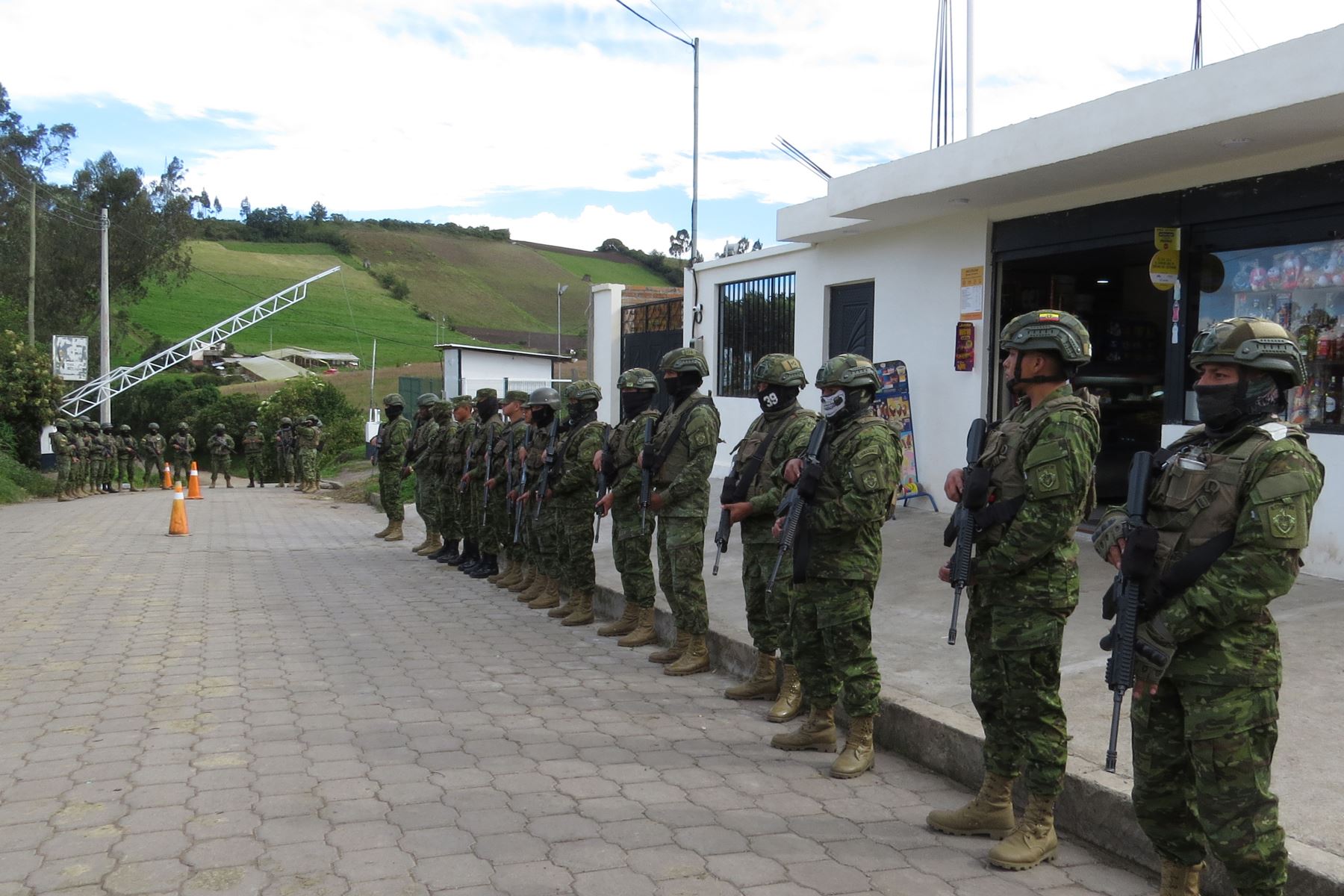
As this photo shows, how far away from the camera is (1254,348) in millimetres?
2898

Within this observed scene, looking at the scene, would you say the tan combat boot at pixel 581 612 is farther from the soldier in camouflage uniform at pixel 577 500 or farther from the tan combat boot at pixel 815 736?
the tan combat boot at pixel 815 736

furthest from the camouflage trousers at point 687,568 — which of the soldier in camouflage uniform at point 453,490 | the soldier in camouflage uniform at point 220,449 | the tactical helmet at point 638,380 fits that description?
the soldier in camouflage uniform at point 220,449

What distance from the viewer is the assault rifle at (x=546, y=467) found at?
8484 millimetres

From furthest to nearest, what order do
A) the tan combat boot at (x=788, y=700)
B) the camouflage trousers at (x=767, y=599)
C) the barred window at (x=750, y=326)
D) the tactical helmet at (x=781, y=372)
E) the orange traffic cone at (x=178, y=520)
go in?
the orange traffic cone at (x=178, y=520) → the barred window at (x=750, y=326) → the tactical helmet at (x=781, y=372) → the tan combat boot at (x=788, y=700) → the camouflage trousers at (x=767, y=599)

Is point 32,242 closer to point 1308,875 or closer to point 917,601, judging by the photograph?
point 917,601

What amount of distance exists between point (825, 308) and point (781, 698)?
26.4ft

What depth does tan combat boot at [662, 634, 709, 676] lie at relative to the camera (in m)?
6.57

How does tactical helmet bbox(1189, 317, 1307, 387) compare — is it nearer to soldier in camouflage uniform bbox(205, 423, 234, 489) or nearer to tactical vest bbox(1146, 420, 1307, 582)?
tactical vest bbox(1146, 420, 1307, 582)

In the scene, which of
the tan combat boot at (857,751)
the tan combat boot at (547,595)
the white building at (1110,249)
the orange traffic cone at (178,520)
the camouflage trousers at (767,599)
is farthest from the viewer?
the orange traffic cone at (178,520)

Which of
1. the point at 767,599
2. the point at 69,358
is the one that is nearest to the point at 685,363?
the point at 767,599

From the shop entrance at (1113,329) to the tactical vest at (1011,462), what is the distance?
6844 mm

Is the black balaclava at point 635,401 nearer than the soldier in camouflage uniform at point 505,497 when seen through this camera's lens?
Yes

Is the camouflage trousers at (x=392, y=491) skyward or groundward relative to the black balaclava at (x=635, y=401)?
groundward

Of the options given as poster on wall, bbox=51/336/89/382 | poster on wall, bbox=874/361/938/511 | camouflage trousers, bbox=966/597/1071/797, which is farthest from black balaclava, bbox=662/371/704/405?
poster on wall, bbox=51/336/89/382
